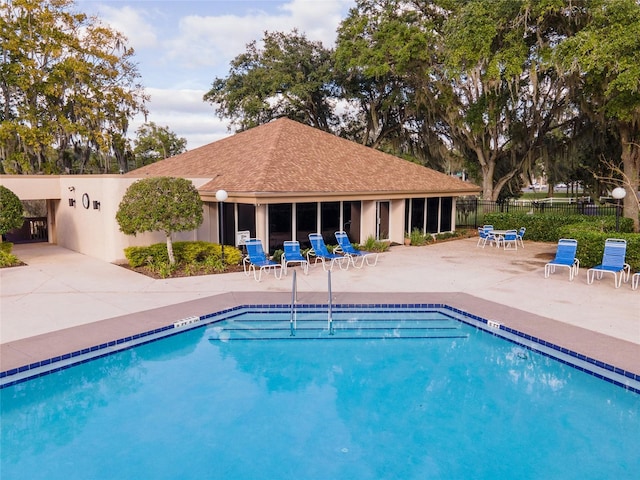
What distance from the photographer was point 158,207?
1130cm

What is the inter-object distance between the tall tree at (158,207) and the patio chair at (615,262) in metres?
10.1

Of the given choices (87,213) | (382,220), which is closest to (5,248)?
(87,213)

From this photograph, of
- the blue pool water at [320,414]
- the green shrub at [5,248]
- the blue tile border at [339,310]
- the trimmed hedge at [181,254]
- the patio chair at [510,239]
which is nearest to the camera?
the blue pool water at [320,414]

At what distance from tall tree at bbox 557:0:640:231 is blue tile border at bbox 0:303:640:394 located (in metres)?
9.79

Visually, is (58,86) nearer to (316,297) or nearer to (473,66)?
(473,66)

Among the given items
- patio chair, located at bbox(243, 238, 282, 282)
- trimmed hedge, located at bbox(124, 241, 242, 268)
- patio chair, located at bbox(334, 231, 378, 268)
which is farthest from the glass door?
trimmed hedge, located at bbox(124, 241, 242, 268)

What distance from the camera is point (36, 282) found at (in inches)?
425

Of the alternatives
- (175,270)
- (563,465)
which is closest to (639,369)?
(563,465)

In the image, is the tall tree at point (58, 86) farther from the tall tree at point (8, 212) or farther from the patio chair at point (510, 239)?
the patio chair at point (510, 239)

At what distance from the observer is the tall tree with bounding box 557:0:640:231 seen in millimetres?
13195

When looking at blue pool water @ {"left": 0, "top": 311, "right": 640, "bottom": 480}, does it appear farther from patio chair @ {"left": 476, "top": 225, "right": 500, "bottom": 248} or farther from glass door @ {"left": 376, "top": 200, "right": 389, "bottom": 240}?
patio chair @ {"left": 476, "top": 225, "right": 500, "bottom": 248}

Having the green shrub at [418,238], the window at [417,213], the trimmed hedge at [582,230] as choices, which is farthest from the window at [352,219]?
the trimmed hedge at [582,230]

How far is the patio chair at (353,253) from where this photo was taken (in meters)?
13.2

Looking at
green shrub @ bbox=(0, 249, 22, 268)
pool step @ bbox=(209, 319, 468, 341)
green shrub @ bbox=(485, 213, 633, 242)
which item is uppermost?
green shrub @ bbox=(485, 213, 633, 242)
